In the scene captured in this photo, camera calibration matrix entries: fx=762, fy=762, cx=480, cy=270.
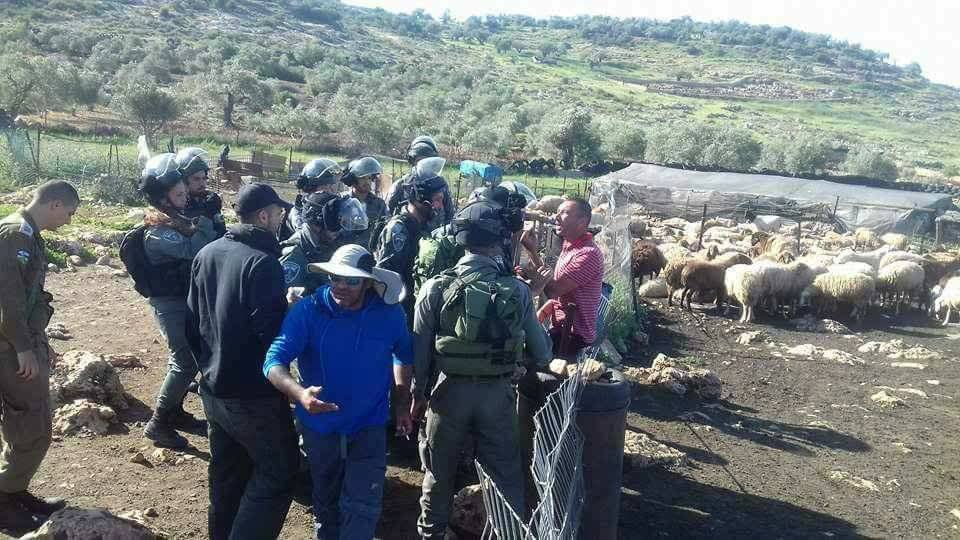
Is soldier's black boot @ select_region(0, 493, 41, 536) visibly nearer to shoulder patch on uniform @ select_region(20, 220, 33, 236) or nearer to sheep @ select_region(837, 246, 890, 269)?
shoulder patch on uniform @ select_region(20, 220, 33, 236)

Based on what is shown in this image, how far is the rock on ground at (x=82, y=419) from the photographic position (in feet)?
18.7

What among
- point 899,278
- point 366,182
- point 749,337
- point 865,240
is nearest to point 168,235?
point 366,182

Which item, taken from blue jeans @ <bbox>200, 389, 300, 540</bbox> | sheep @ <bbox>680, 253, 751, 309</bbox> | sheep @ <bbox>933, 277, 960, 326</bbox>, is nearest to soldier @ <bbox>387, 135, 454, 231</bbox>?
blue jeans @ <bbox>200, 389, 300, 540</bbox>

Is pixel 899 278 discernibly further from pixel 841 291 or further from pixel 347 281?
pixel 347 281

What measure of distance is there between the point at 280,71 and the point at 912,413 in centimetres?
6076

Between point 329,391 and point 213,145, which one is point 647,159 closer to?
point 213,145

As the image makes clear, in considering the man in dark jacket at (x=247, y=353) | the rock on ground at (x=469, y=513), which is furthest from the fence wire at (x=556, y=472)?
the man in dark jacket at (x=247, y=353)

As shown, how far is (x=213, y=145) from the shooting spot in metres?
34.8

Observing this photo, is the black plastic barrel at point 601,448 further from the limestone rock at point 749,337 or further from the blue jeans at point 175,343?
the limestone rock at point 749,337

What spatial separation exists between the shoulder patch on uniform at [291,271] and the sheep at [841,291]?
12.4 metres

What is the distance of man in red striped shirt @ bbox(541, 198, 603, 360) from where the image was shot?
5555mm

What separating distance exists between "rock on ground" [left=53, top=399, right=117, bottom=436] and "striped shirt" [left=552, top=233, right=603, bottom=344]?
3.52 m

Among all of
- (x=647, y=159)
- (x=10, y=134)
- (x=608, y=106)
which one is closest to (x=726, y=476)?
(x=10, y=134)

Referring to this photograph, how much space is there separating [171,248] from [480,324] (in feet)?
7.53
